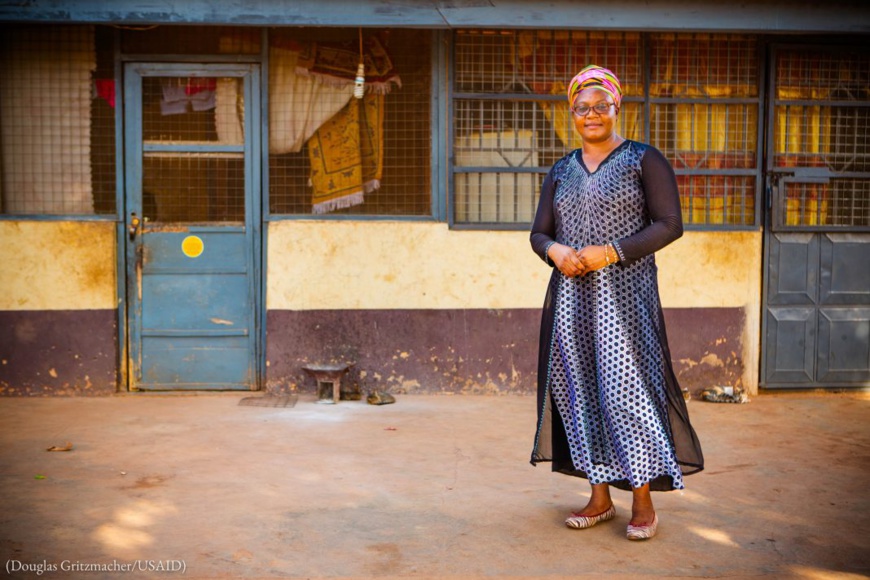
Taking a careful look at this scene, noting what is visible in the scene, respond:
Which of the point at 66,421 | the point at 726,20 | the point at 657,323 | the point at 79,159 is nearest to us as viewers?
the point at 657,323

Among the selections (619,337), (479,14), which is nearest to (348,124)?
(479,14)

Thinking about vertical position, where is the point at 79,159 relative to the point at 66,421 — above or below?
above

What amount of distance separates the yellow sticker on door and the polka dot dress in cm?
370

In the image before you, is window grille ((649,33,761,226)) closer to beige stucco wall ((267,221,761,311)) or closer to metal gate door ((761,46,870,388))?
metal gate door ((761,46,870,388))

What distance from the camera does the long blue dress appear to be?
377 cm

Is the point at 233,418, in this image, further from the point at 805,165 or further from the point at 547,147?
the point at 805,165

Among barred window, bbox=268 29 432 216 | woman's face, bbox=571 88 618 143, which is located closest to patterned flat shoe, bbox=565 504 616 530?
woman's face, bbox=571 88 618 143

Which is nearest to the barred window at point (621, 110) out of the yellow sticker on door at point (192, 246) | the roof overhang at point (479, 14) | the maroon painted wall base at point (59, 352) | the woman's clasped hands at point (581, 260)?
the roof overhang at point (479, 14)

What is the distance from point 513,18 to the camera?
6320mm

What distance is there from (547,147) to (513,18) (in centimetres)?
109

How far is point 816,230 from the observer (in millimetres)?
7031

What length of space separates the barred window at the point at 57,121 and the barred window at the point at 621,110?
2603 mm

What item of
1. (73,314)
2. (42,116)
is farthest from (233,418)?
(42,116)

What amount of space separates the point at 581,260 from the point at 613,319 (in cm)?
28
